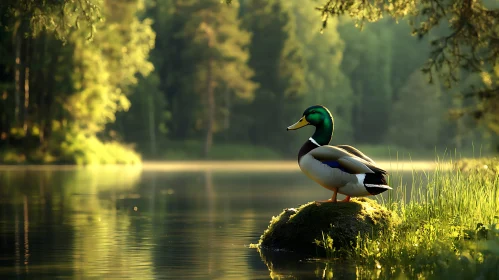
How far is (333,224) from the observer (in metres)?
18.0

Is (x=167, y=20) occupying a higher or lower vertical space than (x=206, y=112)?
higher

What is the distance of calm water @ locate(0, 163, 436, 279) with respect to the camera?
1570 centimetres

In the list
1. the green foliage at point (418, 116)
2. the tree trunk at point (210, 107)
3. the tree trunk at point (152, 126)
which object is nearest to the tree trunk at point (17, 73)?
the tree trunk at point (152, 126)

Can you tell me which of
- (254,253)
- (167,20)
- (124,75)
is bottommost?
(254,253)

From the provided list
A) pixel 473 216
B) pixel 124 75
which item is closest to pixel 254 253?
pixel 473 216

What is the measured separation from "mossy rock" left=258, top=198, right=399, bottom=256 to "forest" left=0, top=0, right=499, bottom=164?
4250 cm

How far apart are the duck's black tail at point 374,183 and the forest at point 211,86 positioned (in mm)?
42906

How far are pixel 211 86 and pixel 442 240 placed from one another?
304 feet

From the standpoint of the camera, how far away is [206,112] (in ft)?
357

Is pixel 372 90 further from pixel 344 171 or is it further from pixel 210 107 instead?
pixel 344 171

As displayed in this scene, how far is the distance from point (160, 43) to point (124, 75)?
1347 inches

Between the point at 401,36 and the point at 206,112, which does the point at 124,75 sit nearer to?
the point at 206,112

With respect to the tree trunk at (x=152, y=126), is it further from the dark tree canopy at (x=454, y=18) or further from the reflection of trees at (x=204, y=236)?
the dark tree canopy at (x=454, y=18)

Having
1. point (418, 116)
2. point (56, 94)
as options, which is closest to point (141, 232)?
point (56, 94)
